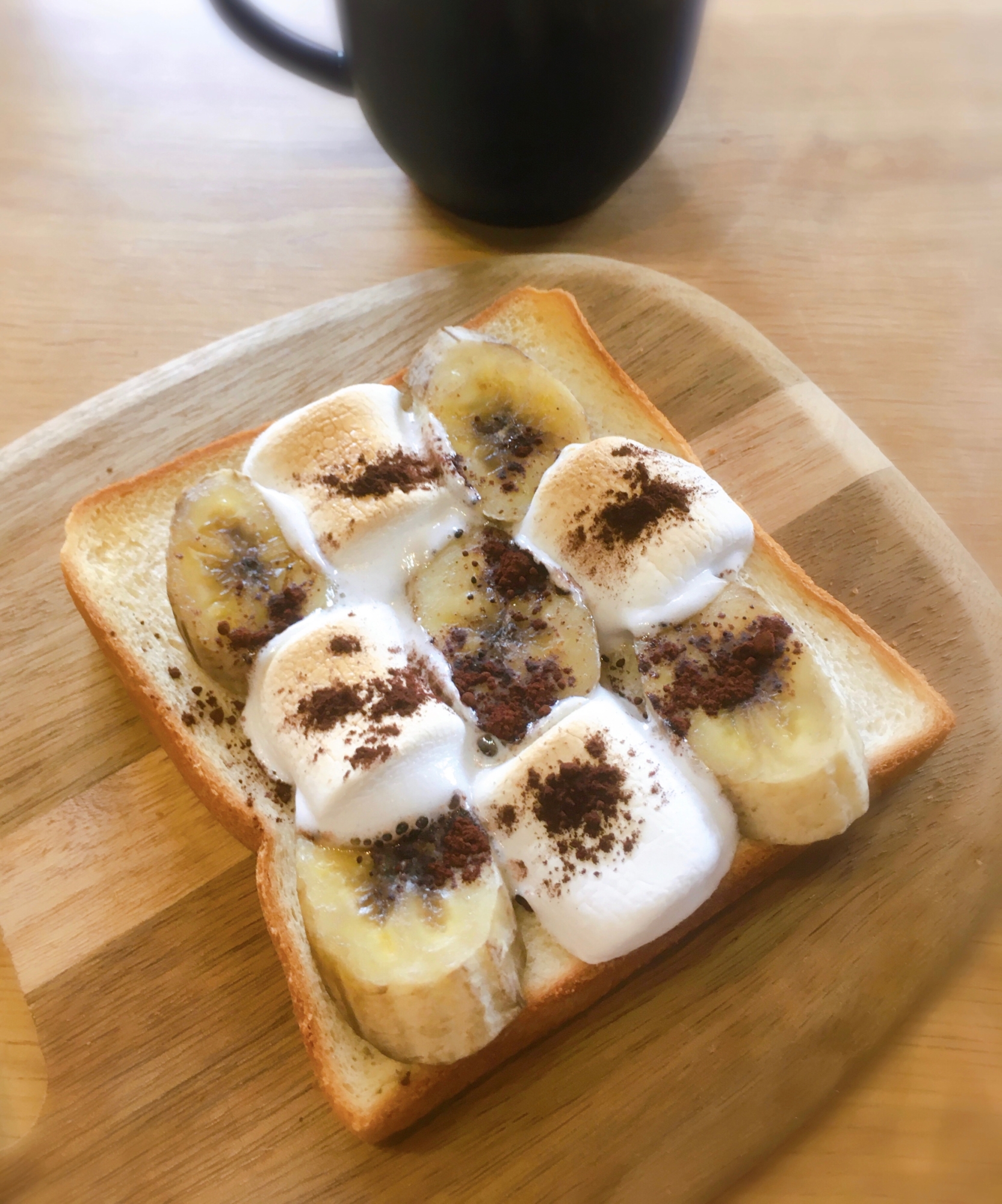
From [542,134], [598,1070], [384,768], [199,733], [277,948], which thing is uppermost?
[542,134]

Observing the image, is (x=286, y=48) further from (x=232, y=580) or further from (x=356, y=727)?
(x=356, y=727)

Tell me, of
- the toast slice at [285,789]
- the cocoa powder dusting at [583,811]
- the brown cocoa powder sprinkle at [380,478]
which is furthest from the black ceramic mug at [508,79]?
the cocoa powder dusting at [583,811]

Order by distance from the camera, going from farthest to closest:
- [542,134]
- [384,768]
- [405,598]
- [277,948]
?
[542,134] < [405,598] < [277,948] < [384,768]

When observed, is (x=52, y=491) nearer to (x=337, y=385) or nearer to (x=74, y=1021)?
(x=337, y=385)

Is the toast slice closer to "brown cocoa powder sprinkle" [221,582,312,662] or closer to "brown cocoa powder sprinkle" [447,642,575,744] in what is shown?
"brown cocoa powder sprinkle" [221,582,312,662]

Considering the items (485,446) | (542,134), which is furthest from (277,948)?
(542,134)

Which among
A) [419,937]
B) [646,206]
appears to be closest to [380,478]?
[419,937]
